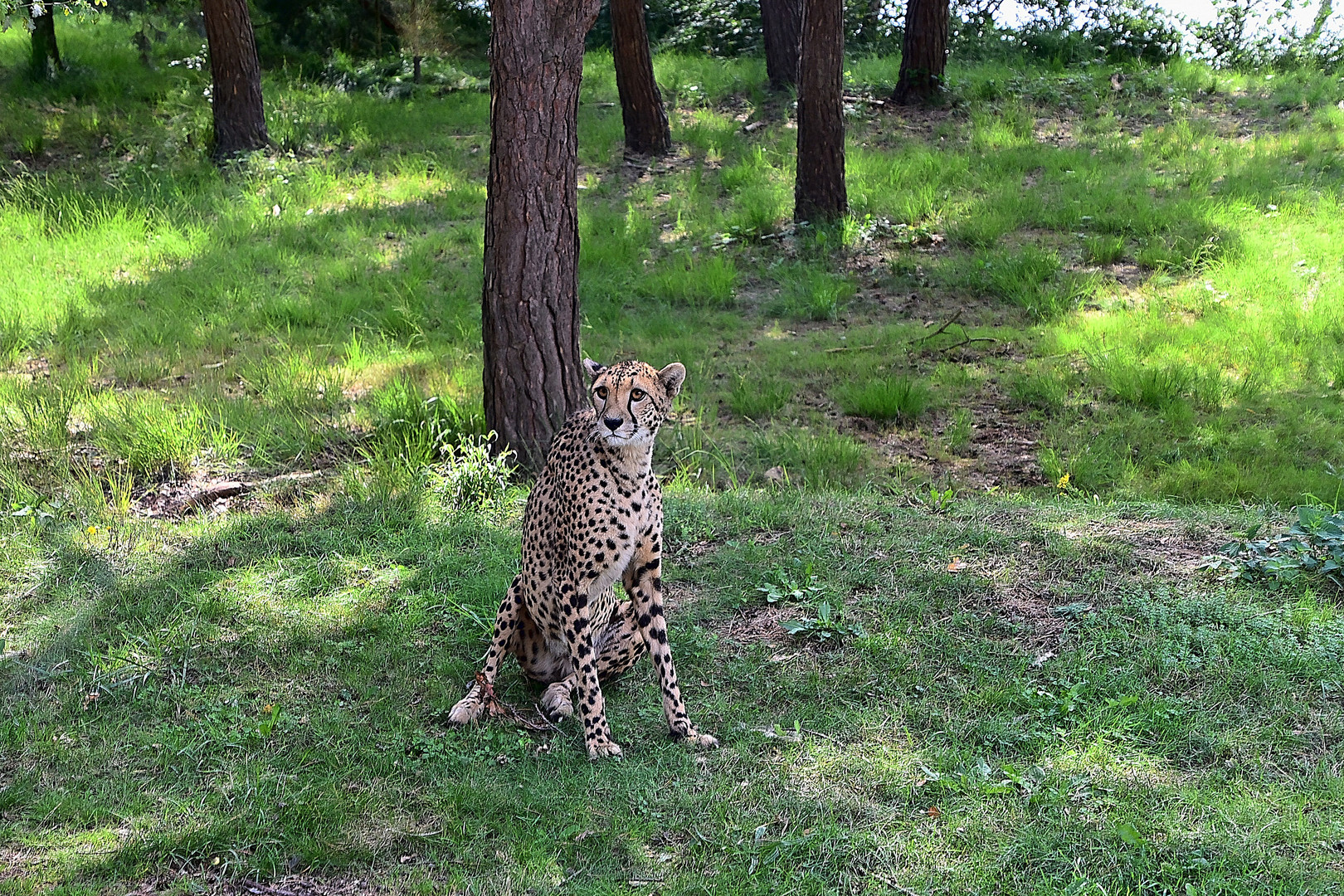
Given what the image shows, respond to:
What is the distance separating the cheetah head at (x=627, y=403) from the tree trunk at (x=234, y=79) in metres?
9.92

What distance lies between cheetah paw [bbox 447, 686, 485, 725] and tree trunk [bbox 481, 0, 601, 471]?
2.48 meters

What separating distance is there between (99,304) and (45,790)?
6.35 m

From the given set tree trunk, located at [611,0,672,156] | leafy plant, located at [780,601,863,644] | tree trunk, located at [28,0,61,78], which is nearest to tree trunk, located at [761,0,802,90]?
tree trunk, located at [611,0,672,156]

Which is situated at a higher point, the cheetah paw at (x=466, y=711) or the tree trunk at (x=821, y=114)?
the tree trunk at (x=821, y=114)

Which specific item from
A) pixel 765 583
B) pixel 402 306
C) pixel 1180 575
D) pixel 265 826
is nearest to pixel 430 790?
pixel 265 826

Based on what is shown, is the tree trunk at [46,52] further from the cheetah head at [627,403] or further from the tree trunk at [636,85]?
the cheetah head at [627,403]

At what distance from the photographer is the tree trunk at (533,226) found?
5.99 m

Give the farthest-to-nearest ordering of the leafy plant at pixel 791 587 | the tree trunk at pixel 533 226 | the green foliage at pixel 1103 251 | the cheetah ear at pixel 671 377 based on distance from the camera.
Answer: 1. the green foliage at pixel 1103 251
2. the tree trunk at pixel 533 226
3. the leafy plant at pixel 791 587
4. the cheetah ear at pixel 671 377

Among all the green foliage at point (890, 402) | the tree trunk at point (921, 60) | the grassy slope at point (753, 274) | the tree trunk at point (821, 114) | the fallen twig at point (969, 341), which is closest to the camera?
the grassy slope at point (753, 274)

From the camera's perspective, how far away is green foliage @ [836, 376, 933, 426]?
25.6 ft

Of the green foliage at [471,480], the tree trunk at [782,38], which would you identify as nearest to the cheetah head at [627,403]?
the green foliage at [471,480]

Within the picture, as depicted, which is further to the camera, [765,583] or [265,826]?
[765,583]

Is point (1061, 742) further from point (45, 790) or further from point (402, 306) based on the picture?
point (402, 306)

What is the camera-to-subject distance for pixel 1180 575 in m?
5.01
